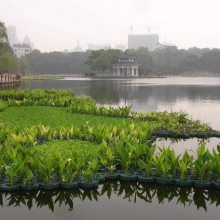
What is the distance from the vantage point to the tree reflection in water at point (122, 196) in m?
7.63

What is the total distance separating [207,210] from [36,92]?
19725 mm

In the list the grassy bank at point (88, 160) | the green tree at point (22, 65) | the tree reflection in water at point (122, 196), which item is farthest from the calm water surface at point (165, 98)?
the green tree at point (22, 65)

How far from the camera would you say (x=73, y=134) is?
12.1 m

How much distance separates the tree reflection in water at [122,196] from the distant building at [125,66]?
4004 inches

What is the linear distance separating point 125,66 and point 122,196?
336 feet

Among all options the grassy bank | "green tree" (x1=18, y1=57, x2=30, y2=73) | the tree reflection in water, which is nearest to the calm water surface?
the grassy bank

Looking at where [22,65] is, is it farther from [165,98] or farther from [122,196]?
[122,196]

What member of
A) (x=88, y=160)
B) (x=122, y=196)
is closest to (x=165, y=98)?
(x=88, y=160)

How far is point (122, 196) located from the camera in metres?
8.13

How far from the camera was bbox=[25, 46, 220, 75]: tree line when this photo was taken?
110 meters

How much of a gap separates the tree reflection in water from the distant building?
334ft

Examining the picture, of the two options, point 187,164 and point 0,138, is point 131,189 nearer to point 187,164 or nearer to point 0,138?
point 187,164

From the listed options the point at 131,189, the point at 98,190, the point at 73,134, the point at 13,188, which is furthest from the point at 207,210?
the point at 73,134

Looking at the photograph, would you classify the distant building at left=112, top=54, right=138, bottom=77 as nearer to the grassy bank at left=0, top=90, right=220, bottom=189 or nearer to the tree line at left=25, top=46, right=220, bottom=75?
the tree line at left=25, top=46, right=220, bottom=75
